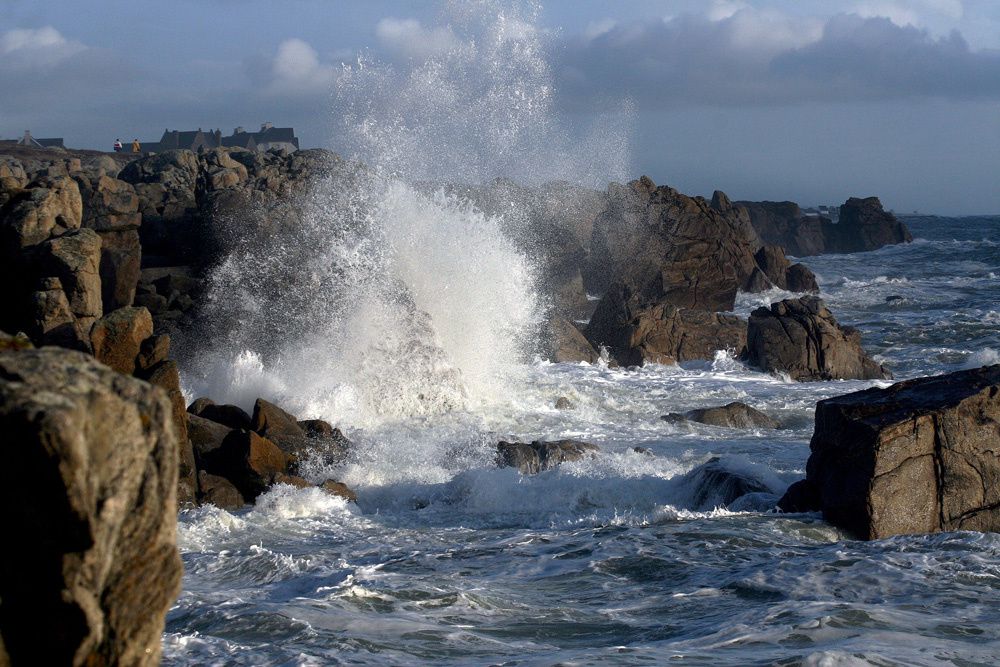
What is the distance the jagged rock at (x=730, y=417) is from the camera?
13562 millimetres

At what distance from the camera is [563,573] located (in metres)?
7.24

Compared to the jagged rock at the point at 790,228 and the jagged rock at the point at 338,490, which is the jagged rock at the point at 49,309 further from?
the jagged rock at the point at 790,228

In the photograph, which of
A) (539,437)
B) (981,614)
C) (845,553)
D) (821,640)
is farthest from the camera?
(539,437)

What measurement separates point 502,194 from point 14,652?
28.1 m

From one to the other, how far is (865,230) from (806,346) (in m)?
35.2

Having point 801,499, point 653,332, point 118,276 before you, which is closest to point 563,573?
point 801,499

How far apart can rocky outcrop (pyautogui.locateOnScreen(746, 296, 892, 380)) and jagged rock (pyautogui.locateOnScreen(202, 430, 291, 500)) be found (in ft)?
34.9

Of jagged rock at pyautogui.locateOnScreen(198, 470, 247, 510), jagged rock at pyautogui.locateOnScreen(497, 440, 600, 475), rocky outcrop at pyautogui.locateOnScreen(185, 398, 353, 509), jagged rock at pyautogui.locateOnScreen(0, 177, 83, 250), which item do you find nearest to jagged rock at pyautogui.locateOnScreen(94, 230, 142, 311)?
jagged rock at pyautogui.locateOnScreen(0, 177, 83, 250)

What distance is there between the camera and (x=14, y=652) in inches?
95.1

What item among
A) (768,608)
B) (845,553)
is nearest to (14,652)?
(768,608)

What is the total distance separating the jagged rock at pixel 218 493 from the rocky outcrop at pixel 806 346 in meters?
11.2

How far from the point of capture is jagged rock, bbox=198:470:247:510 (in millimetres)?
9109

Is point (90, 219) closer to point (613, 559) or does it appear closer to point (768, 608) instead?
point (613, 559)

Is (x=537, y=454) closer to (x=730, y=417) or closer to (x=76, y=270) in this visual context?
(x=730, y=417)
